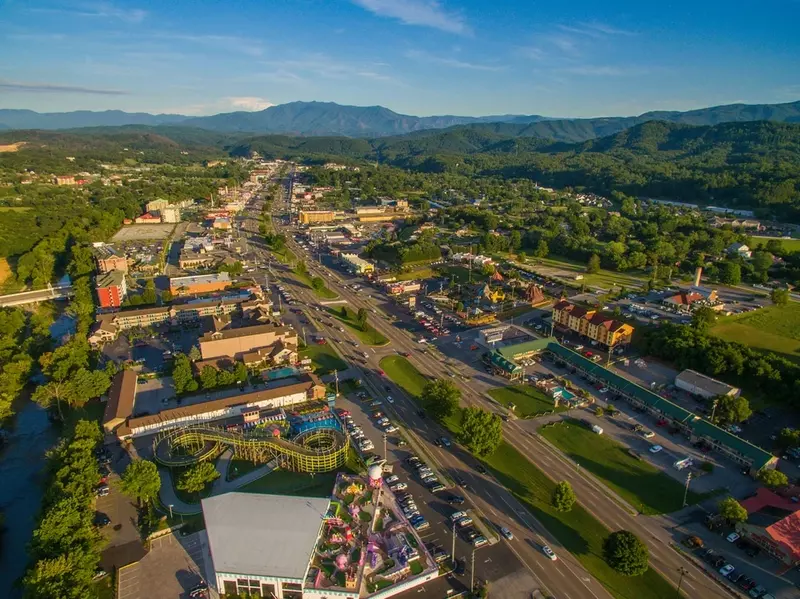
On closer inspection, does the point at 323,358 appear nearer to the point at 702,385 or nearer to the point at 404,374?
the point at 404,374

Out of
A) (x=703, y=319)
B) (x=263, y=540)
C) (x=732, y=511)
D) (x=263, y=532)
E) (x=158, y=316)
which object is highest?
(x=703, y=319)

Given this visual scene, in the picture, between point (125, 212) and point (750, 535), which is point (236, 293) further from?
point (125, 212)

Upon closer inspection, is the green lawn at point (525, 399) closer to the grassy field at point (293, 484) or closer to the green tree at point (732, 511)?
the green tree at point (732, 511)

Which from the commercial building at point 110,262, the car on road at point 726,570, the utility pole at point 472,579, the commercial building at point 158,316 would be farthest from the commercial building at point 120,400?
the car on road at point 726,570

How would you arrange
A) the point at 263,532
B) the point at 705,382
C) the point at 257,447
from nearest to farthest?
1. the point at 263,532
2. the point at 257,447
3. the point at 705,382

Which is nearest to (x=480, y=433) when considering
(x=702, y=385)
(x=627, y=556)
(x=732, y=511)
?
(x=627, y=556)

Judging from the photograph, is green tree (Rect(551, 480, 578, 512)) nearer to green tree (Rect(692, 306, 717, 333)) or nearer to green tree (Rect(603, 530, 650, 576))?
green tree (Rect(603, 530, 650, 576))
